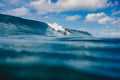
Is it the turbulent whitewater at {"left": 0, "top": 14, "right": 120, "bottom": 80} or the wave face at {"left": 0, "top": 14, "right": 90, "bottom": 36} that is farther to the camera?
the wave face at {"left": 0, "top": 14, "right": 90, "bottom": 36}

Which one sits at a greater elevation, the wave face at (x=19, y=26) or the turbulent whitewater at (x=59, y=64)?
the wave face at (x=19, y=26)

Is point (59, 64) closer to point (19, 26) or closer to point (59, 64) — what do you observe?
point (59, 64)

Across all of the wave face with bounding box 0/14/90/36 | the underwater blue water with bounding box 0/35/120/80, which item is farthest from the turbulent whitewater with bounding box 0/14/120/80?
the wave face with bounding box 0/14/90/36

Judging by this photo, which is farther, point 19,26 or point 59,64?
point 19,26

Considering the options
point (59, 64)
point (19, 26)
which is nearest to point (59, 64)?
point (59, 64)

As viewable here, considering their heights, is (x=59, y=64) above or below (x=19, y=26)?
below

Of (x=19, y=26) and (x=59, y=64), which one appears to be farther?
(x=19, y=26)

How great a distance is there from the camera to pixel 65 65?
28.3 ft

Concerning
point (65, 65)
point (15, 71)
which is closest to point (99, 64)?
point (65, 65)

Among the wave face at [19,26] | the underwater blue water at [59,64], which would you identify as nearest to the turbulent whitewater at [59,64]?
the underwater blue water at [59,64]

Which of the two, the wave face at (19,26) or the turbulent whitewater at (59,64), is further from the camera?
the wave face at (19,26)

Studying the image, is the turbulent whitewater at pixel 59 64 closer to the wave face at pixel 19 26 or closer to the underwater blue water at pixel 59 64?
the underwater blue water at pixel 59 64

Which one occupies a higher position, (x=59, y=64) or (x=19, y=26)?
(x=19, y=26)

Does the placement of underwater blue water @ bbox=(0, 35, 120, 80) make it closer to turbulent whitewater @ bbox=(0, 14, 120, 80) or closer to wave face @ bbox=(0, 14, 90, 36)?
turbulent whitewater @ bbox=(0, 14, 120, 80)
